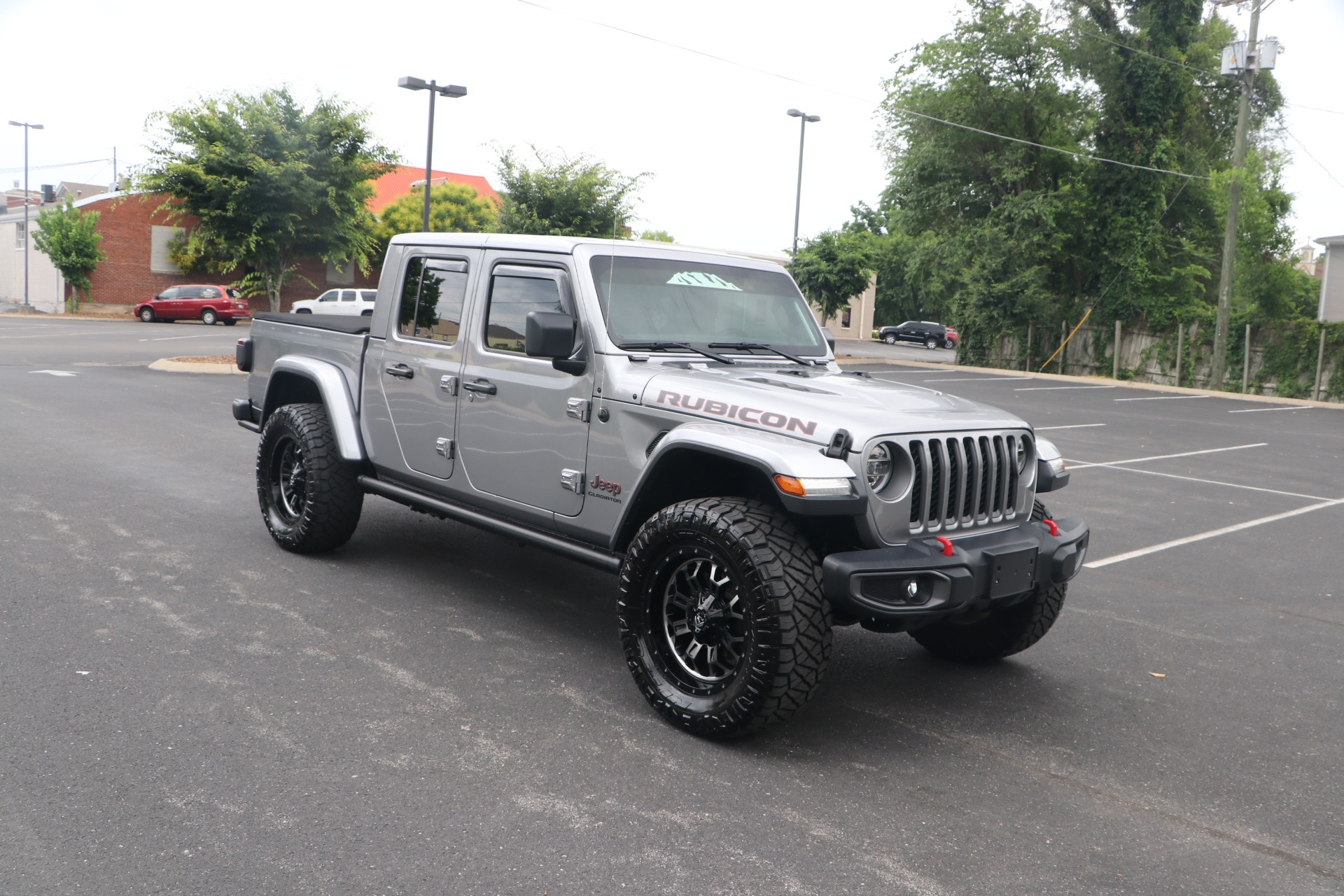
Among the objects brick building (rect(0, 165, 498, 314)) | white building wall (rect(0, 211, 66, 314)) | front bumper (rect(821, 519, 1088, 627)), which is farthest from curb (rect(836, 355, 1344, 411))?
white building wall (rect(0, 211, 66, 314))

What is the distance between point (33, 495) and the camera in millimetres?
8258

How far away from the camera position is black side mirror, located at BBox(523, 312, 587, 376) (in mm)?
4738

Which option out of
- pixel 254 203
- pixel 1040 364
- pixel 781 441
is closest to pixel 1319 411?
pixel 1040 364

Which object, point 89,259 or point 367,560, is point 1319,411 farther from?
point 89,259

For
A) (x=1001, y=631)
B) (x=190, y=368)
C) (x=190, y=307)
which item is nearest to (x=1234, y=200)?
(x=190, y=368)

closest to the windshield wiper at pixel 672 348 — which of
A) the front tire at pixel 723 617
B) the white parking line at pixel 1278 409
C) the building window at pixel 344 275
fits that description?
the front tire at pixel 723 617

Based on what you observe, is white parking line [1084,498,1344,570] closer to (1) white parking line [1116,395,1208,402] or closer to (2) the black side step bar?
(2) the black side step bar

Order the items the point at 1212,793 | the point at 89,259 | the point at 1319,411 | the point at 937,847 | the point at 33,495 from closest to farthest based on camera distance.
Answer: the point at 937,847, the point at 1212,793, the point at 33,495, the point at 1319,411, the point at 89,259

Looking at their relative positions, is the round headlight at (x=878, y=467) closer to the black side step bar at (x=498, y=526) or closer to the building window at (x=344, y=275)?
the black side step bar at (x=498, y=526)

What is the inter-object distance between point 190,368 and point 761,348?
17.9 m

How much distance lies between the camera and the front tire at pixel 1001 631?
16.3ft

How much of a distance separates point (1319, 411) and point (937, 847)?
23.8 m

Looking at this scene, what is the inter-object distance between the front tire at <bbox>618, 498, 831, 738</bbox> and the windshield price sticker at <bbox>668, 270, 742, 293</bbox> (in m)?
1.44

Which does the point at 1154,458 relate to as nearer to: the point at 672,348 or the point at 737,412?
the point at 672,348
